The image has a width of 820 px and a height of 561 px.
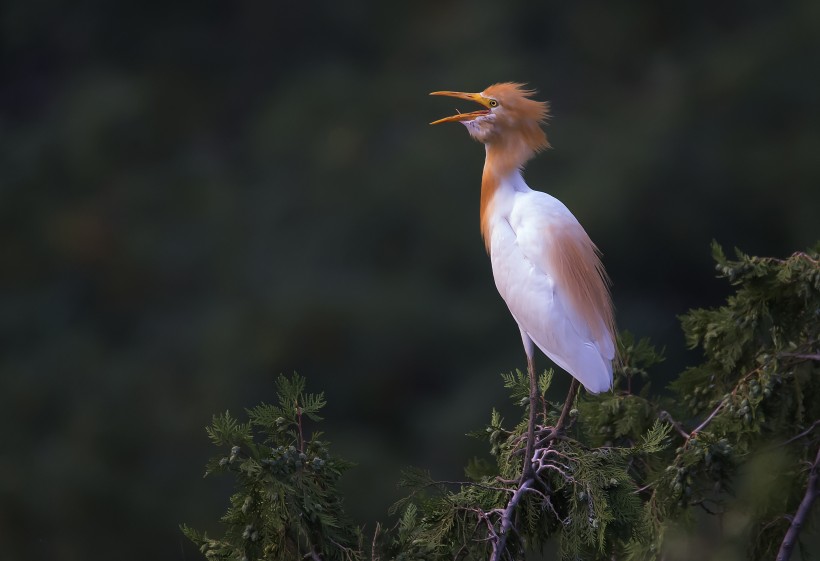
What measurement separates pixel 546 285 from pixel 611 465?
442mm

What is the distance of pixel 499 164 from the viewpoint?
2.04 meters

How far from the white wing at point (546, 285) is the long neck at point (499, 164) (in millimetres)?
99

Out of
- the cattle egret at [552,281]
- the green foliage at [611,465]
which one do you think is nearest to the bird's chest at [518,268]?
the cattle egret at [552,281]

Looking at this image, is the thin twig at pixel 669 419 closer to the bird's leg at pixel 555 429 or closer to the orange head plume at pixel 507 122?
the bird's leg at pixel 555 429

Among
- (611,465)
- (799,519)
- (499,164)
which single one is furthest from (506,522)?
(499,164)

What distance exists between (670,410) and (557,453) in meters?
0.51

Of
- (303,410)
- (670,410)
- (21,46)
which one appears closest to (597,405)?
(670,410)

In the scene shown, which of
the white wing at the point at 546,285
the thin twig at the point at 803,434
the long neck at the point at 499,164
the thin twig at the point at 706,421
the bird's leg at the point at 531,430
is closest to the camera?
the bird's leg at the point at 531,430

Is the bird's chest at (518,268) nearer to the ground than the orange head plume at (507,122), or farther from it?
nearer to the ground

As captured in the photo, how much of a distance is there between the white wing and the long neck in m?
0.10

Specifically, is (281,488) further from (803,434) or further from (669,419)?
(803,434)

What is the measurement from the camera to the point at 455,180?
725cm

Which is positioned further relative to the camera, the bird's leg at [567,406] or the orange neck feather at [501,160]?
the orange neck feather at [501,160]

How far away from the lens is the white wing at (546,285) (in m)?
1.86
